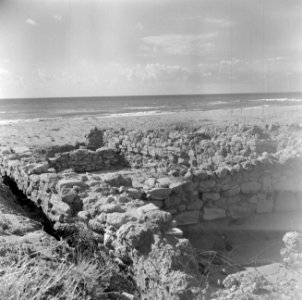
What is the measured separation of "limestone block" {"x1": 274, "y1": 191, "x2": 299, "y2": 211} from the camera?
6430 mm

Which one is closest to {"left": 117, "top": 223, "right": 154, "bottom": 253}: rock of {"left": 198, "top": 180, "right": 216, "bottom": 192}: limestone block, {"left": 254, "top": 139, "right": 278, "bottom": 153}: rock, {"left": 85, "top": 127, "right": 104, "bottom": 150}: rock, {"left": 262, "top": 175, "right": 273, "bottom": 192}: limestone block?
{"left": 198, "top": 180, "right": 216, "bottom": 192}: limestone block

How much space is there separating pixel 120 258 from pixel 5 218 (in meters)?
1.57

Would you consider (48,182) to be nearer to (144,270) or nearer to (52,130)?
(144,270)

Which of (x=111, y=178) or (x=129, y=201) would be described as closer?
(x=129, y=201)

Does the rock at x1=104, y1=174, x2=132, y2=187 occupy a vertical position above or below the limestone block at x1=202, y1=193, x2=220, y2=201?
above

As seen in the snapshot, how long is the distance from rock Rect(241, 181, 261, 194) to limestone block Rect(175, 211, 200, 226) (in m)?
0.92

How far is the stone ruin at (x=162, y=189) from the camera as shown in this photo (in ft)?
13.5

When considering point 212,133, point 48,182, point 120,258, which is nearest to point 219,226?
point 120,258

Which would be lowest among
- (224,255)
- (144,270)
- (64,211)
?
(224,255)

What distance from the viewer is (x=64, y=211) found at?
17.0ft

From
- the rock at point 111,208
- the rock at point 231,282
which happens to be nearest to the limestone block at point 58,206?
the rock at point 111,208

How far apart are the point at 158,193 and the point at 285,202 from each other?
2332mm

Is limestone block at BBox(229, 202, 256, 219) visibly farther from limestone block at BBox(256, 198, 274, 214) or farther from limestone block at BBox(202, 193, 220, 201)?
limestone block at BBox(202, 193, 220, 201)

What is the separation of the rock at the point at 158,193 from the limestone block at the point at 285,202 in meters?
2.02
